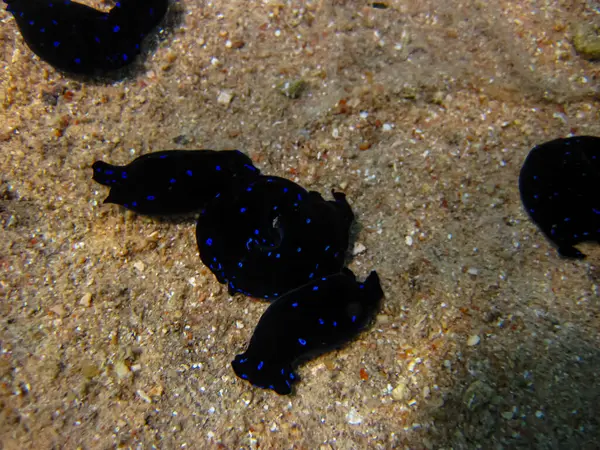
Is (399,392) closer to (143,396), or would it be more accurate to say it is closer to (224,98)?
(143,396)

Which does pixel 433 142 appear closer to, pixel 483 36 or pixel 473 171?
pixel 473 171

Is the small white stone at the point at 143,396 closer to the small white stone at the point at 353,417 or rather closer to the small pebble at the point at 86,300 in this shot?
the small pebble at the point at 86,300

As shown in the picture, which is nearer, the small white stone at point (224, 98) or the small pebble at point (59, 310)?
the small pebble at point (59, 310)

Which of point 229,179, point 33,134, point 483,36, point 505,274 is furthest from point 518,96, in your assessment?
point 33,134

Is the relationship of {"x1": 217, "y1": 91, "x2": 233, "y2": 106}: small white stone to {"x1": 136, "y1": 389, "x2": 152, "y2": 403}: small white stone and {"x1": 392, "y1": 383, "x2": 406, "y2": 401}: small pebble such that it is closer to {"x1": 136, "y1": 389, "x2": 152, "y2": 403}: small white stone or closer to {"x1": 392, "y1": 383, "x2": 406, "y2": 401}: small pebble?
{"x1": 136, "y1": 389, "x2": 152, "y2": 403}: small white stone

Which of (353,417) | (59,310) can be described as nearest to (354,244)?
(353,417)

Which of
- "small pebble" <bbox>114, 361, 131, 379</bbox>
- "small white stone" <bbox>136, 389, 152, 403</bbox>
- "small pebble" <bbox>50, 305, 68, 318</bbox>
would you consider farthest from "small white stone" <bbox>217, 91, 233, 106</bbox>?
"small white stone" <bbox>136, 389, 152, 403</bbox>

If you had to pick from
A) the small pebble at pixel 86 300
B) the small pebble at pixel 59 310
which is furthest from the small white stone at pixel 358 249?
the small pebble at pixel 59 310
